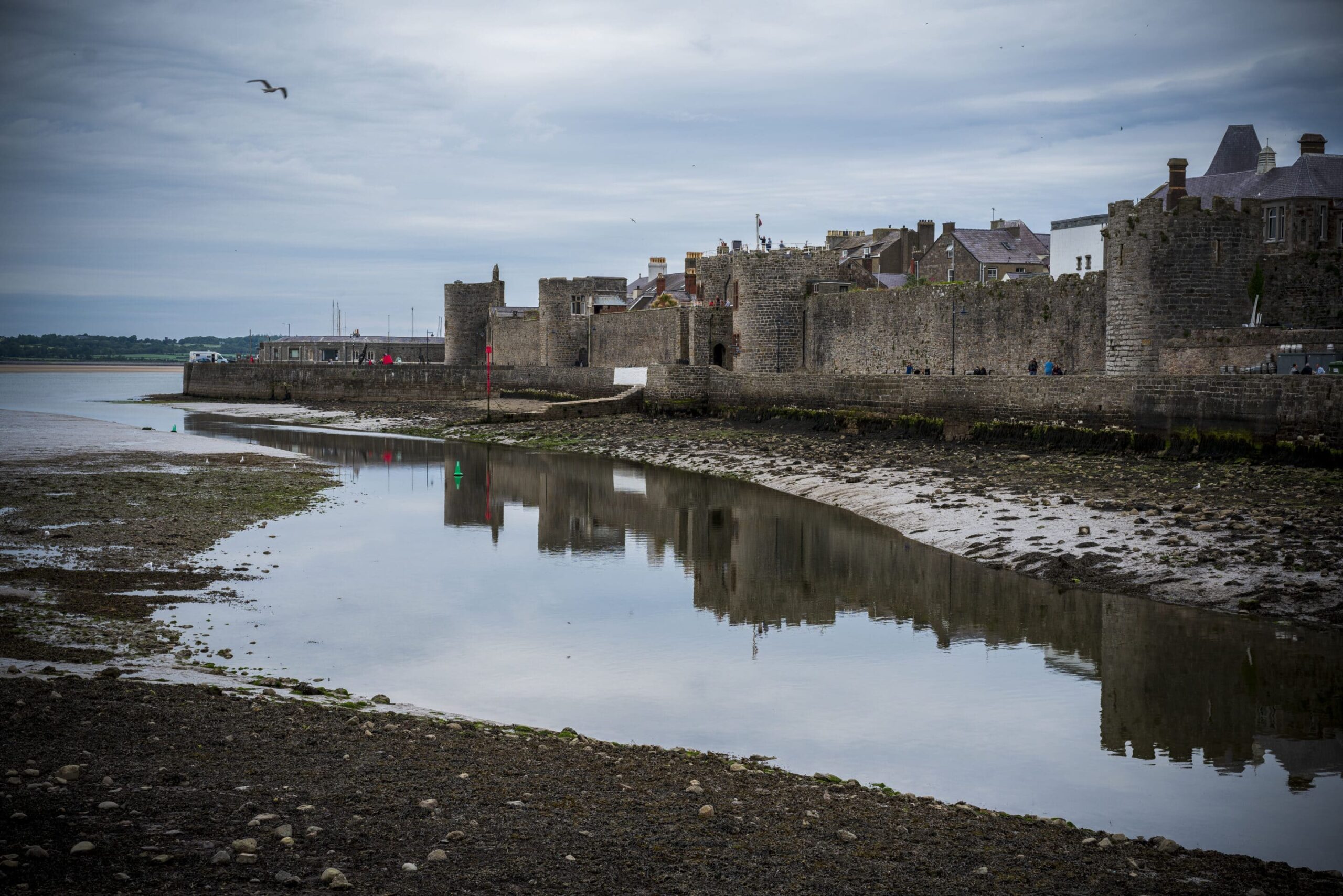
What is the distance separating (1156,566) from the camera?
990 centimetres

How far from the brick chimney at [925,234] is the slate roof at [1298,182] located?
70.7ft

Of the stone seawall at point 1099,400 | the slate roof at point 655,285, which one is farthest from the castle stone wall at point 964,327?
the slate roof at point 655,285

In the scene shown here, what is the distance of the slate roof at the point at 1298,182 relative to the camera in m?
25.5

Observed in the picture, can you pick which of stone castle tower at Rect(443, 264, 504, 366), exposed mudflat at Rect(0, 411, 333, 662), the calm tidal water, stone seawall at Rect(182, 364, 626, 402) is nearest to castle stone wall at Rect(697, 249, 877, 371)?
stone seawall at Rect(182, 364, 626, 402)

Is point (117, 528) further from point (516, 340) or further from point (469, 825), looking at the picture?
point (516, 340)

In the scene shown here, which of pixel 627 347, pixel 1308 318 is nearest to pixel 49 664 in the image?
pixel 1308 318

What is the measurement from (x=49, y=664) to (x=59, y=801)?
277 centimetres

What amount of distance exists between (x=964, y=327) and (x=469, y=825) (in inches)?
868

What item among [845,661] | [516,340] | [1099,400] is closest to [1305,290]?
[1099,400]

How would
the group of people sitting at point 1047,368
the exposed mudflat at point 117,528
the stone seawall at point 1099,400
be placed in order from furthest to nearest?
the group of people sitting at point 1047,368 → the stone seawall at point 1099,400 → the exposed mudflat at point 117,528

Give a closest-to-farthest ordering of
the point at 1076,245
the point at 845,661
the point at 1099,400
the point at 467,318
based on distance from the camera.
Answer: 1. the point at 845,661
2. the point at 1099,400
3. the point at 1076,245
4. the point at 467,318

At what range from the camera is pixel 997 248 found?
4462cm

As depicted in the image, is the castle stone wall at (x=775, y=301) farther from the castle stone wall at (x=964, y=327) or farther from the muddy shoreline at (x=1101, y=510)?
the muddy shoreline at (x=1101, y=510)

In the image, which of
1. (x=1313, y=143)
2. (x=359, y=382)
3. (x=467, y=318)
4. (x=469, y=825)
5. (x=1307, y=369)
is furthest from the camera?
(x=467, y=318)
